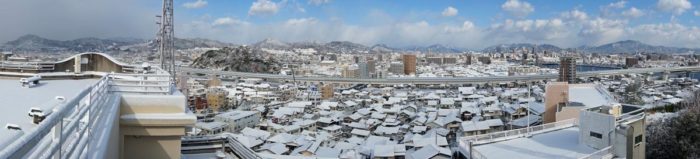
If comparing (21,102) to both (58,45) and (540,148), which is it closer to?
(540,148)

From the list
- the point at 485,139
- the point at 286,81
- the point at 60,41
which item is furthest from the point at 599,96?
the point at 286,81

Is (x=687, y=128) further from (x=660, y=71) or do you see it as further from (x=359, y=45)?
(x=359, y=45)

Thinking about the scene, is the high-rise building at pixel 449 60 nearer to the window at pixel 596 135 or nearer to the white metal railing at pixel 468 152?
the window at pixel 596 135

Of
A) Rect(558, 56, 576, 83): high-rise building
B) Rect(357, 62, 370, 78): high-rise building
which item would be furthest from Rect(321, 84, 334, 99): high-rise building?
Rect(357, 62, 370, 78): high-rise building

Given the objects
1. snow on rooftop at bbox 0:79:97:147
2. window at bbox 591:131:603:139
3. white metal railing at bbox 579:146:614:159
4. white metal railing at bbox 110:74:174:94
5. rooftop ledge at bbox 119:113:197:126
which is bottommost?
white metal railing at bbox 579:146:614:159

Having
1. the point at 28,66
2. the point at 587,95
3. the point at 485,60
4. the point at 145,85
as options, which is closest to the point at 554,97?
the point at 587,95

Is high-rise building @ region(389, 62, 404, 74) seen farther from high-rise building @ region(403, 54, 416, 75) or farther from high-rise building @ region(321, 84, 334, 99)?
high-rise building @ region(321, 84, 334, 99)

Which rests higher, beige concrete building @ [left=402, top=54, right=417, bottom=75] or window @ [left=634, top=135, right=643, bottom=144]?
beige concrete building @ [left=402, top=54, right=417, bottom=75]

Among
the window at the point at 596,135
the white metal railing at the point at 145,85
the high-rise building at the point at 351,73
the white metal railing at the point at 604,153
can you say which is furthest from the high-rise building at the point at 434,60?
the white metal railing at the point at 145,85
